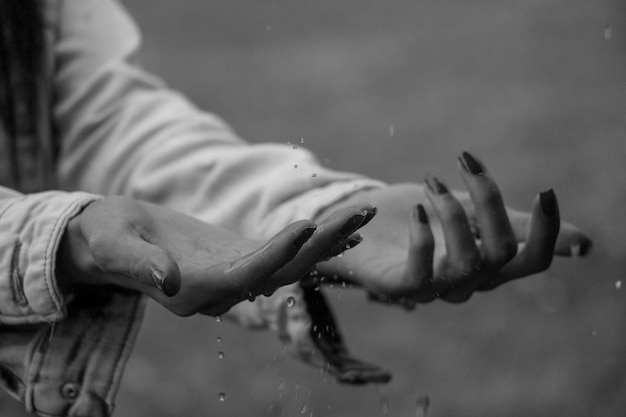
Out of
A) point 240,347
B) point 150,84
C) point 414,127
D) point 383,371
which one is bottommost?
point 240,347

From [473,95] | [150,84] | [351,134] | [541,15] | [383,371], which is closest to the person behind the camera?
[383,371]

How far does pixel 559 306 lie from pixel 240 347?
42.3 inches

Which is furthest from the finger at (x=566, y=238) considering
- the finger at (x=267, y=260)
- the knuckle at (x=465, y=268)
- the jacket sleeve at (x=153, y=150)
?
the finger at (x=267, y=260)

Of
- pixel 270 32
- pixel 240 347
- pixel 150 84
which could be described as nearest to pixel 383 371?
pixel 150 84

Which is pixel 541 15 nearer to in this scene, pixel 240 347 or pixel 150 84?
pixel 240 347

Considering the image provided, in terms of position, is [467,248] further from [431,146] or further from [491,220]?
[431,146]

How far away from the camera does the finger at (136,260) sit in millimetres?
853

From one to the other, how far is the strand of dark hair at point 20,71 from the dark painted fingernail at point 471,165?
2.19ft

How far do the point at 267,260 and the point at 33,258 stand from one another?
26cm

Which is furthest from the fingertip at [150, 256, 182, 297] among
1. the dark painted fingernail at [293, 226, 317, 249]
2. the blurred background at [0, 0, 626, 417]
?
the blurred background at [0, 0, 626, 417]

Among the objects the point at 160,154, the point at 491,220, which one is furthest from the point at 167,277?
the point at 160,154

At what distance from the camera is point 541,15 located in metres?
5.47

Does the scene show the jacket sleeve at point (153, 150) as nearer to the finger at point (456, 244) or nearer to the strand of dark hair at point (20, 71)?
the strand of dark hair at point (20, 71)

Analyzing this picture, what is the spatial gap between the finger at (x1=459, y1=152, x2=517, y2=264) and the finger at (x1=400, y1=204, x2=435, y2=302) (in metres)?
0.06
